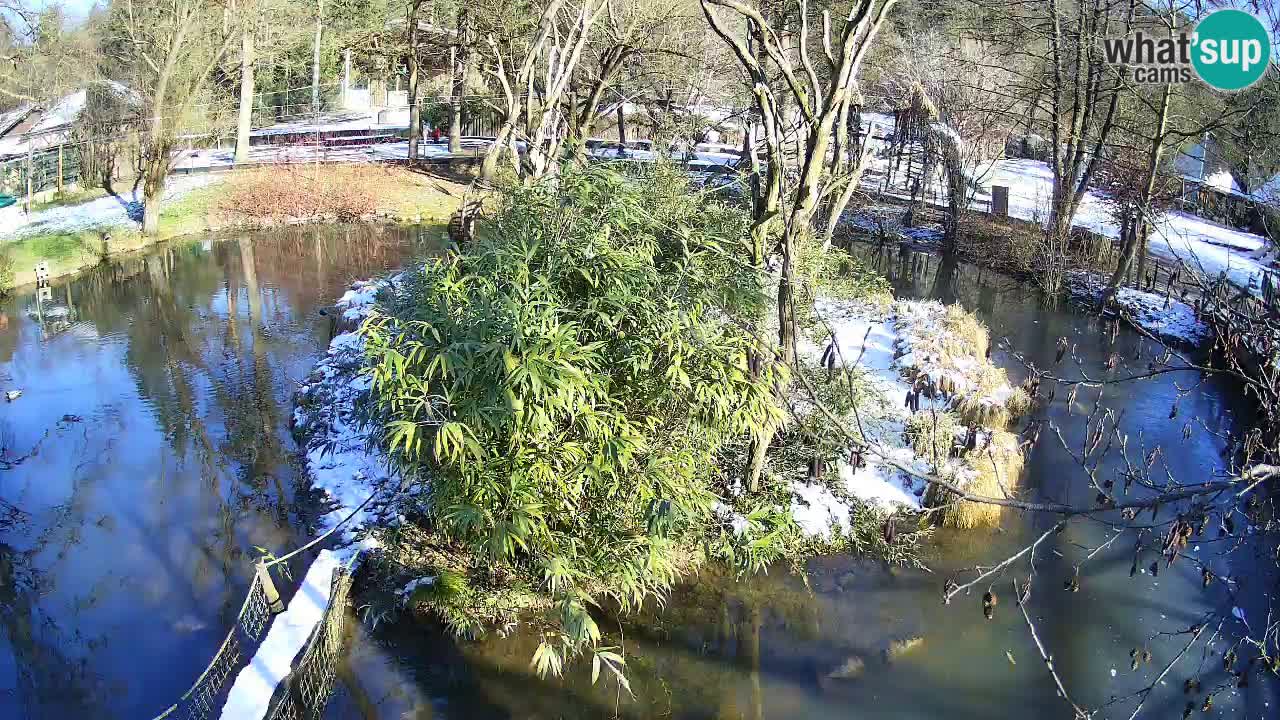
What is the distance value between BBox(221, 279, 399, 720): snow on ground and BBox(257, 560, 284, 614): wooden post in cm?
14

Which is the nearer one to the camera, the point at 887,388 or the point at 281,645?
the point at 281,645

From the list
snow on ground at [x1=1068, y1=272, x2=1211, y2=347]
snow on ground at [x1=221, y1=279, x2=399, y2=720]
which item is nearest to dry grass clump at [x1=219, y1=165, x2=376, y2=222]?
snow on ground at [x1=221, y1=279, x2=399, y2=720]

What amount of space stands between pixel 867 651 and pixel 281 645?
4254mm

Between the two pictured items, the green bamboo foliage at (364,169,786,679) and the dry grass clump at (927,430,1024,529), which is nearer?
the green bamboo foliage at (364,169,786,679)

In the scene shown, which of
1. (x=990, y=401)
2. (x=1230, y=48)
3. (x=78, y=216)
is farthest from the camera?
(x=78, y=216)

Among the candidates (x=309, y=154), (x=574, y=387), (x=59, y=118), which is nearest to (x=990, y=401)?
(x=574, y=387)

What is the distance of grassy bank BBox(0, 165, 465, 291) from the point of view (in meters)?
18.1

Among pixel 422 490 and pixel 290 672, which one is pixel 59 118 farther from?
pixel 290 672

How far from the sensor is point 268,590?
665 centimetres

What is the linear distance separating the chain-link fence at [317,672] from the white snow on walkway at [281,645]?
6 centimetres

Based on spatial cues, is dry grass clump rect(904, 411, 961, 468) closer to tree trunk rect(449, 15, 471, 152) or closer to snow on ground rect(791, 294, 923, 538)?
snow on ground rect(791, 294, 923, 538)

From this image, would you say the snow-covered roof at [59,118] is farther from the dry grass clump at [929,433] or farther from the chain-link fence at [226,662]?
the dry grass clump at [929,433]

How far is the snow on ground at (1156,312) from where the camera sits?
14.0m

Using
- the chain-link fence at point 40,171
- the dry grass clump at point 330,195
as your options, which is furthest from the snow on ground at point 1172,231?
the chain-link fence at point 40,171
